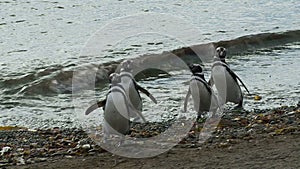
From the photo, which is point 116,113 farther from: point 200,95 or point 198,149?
point 200,95

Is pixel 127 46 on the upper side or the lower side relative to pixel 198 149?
upper

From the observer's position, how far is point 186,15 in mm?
22406

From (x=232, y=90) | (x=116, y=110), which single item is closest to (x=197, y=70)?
(x=232, y=90)

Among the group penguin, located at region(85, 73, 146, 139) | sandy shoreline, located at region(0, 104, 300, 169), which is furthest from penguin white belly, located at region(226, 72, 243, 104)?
penguin, located at region(85, 73, 146, 139)

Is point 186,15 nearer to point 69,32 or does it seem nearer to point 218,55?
point 69,32

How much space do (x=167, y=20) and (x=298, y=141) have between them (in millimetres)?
15450

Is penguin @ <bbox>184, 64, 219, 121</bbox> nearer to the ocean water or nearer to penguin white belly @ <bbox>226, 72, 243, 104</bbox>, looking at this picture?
penguin white belly @ <bbox>226, 72, 243, 104</bbox>

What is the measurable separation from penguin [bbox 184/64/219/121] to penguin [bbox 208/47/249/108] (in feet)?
1.82

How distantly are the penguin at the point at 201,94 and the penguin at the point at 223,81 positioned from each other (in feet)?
1.82

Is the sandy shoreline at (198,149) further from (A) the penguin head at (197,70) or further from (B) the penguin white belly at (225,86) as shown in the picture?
(B) the penguin white belly at (225,86)

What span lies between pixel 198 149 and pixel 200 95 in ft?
7.96

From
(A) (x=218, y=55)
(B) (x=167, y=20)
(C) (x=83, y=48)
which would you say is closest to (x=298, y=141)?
(A) (x=218, y=55)

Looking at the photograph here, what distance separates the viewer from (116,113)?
24.1 ft

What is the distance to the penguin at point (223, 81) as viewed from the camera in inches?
385
